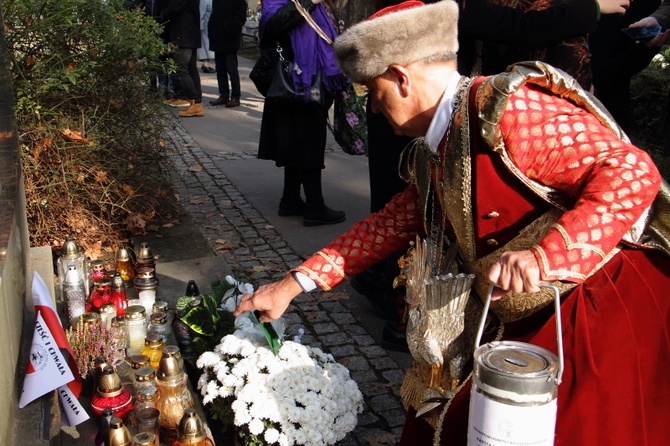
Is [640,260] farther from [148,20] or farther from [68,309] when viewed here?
[148,20]

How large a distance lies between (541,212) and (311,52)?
3.55 m

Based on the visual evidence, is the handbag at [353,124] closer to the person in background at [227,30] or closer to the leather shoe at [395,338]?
the leather shoe at [395,338]

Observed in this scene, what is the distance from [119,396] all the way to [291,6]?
3.20m

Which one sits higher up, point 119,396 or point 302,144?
point 302,144

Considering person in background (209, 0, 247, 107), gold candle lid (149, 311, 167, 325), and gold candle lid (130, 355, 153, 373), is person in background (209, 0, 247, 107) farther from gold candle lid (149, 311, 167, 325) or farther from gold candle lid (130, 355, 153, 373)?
gold candle lid (130, 355, 153, 373)

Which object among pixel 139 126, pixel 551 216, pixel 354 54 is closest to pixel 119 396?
pixel 354 54

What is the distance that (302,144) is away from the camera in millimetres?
5578

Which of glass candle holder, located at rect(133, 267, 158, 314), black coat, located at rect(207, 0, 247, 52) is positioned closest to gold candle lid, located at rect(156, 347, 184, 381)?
glass candle holder, located at rect(133, 267, 158, 314)

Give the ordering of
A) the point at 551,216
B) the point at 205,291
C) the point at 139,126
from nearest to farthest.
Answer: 1. the point at 551,216
2. the point at 205,291
3. the point at 139,126

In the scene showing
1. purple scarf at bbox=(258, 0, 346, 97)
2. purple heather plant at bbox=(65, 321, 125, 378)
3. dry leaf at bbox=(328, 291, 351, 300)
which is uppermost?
purple scarf at bbox=(258, 0, 346, 97)

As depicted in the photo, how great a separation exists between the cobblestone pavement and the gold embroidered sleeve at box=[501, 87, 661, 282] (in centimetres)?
176

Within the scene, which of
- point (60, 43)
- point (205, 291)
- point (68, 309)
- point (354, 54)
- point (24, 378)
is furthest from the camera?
point (60, 43)

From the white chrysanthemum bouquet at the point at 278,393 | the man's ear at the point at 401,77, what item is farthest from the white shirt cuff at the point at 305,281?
the man's ear at the point at 401,77

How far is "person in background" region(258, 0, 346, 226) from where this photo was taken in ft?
17.0
